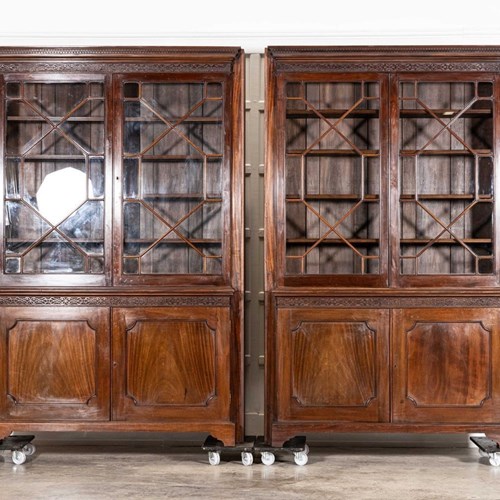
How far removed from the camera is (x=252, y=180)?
4230 mm

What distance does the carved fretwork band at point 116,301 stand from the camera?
12.0 ft

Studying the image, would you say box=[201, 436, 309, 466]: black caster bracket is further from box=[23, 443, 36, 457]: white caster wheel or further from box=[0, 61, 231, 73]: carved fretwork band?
box=[0, 61, 231, 73]: carved fretwork band

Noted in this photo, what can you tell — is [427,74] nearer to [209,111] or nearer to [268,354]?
[209,111]

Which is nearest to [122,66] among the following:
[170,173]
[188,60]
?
[188,60]

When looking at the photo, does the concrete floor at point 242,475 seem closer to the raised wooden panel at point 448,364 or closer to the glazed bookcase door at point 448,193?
the raised wooden panel at point 448,364

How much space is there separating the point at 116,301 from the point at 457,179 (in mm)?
1850

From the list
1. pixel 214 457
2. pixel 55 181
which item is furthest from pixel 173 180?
pixel 214 457

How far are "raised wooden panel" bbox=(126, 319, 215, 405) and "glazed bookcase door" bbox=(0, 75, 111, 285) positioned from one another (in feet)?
1.34

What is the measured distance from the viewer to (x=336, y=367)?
3656 millimetres

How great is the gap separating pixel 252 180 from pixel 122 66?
0.97m

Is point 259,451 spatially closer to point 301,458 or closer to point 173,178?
point 301,458

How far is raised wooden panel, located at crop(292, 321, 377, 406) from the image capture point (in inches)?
144

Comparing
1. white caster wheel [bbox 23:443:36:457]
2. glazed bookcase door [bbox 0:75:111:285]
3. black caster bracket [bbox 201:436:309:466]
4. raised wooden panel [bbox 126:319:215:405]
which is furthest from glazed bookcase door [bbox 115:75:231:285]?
white caster wheel [bbox 23:443:36:457]

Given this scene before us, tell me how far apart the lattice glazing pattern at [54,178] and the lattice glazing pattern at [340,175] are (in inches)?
38.2
